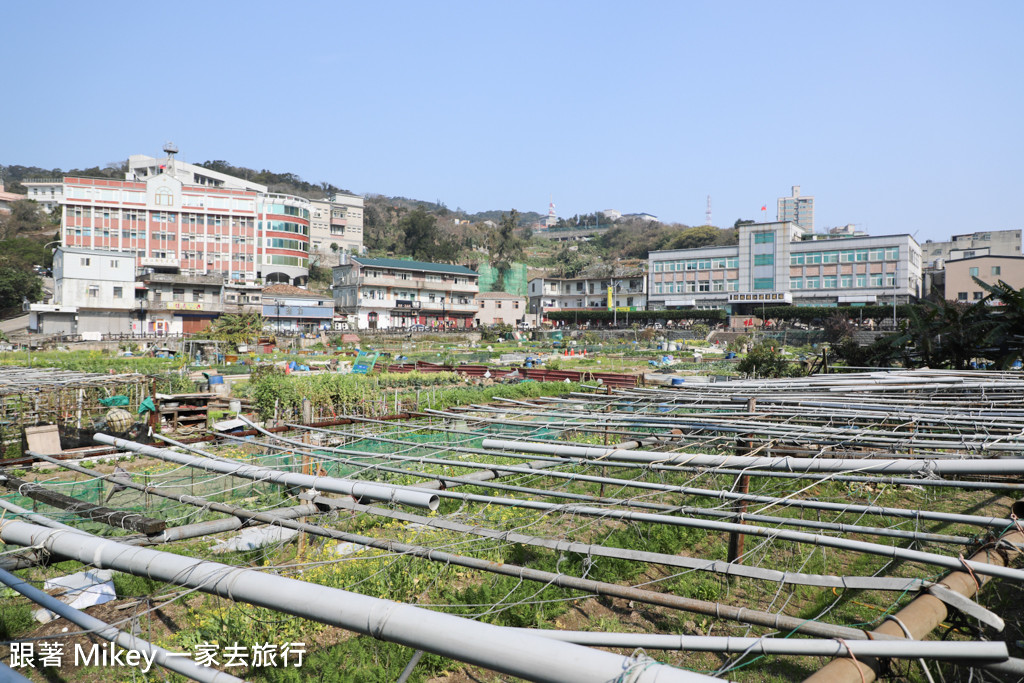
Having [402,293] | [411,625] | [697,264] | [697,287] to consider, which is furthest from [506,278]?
[411,625]

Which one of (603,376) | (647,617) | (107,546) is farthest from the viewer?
(603,376)

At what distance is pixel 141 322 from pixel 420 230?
49590 millimetres

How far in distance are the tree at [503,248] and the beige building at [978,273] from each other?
179 feet

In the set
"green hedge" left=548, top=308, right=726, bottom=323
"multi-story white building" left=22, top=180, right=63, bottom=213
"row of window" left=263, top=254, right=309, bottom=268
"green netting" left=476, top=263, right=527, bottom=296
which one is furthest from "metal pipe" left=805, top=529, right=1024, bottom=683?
"multi-story white building" left=22, top=180, right=63, bottom=213

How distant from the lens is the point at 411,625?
2617 millimetres

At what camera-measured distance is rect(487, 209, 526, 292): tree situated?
316ft

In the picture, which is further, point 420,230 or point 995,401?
point 420,230

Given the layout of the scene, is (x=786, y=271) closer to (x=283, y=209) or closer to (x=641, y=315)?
(x=641, y=315)

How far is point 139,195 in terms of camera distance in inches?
2751

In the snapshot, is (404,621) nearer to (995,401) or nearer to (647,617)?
(647,617)

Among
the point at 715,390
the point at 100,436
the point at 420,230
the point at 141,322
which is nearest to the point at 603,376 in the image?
the point at 715,390

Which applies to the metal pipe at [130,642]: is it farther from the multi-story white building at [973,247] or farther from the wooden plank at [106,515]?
the multi-story white building at [973,247]

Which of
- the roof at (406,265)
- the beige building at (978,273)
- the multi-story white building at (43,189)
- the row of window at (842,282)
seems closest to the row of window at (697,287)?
the row of window at (842,282)

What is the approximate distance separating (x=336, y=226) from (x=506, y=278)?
27840 millimetres
